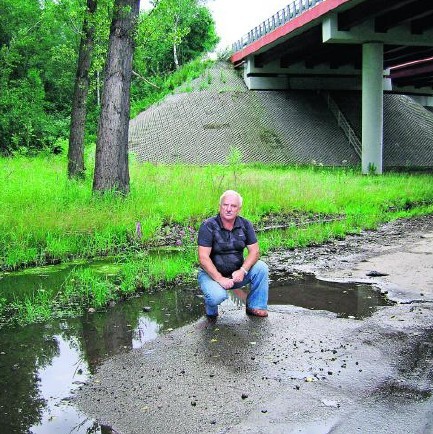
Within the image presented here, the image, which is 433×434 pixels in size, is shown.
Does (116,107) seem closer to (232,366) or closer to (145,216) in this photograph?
(145,216)

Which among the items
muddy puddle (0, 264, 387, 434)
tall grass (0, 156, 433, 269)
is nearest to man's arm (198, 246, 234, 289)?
muddy puddle (0, 264, 387, 434)

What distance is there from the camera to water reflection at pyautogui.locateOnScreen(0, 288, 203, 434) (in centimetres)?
373

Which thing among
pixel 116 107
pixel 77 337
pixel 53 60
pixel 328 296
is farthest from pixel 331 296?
pixel 53 60

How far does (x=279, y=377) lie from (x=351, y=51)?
1247 inches

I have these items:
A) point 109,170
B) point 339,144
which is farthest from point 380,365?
point 339,144

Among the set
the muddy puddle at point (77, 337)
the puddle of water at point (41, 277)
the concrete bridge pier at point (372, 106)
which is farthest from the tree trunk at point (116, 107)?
the concrete bridge pier at point (372, 106)

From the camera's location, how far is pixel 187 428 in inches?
138

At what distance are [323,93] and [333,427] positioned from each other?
37.6 metres

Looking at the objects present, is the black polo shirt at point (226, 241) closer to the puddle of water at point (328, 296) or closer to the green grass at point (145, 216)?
the puddle of water at point (328, 296)

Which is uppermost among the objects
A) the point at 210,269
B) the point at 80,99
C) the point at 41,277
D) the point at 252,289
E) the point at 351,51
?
the point at 351,51

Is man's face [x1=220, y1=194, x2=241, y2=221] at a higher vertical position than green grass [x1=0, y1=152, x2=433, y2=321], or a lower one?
higher

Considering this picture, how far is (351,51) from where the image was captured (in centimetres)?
3328

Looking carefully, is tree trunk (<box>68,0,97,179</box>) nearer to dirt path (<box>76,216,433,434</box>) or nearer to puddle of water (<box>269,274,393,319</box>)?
puddle of water (<box>269,274,393,319</box>)

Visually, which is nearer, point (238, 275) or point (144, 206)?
point (238, 275)
